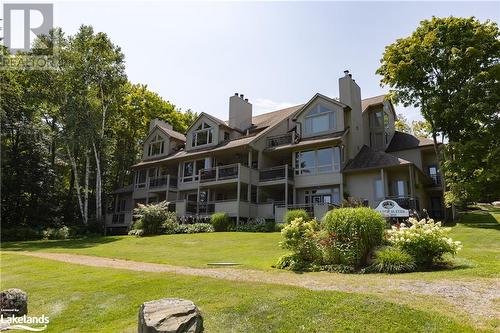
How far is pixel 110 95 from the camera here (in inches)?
1357

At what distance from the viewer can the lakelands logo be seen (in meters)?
7.43

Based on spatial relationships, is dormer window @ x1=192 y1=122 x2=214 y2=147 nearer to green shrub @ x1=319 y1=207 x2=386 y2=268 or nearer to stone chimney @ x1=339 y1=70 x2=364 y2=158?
stone chimney @ x1=339 y1=70 x2=364 y2=158

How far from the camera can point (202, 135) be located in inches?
1316

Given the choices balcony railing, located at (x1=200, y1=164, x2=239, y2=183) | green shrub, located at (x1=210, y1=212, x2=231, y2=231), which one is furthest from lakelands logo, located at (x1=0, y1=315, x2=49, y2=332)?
balcony railing, located at (x1=200, y1=164, x2=239, y2=183)

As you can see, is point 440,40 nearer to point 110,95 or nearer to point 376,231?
point 376,231

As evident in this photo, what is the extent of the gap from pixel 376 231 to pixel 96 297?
7.67 meters

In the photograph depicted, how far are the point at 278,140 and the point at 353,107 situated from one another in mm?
6236

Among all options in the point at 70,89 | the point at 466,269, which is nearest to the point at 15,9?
the point at 70,89

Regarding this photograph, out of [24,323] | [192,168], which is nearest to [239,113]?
[192,168]

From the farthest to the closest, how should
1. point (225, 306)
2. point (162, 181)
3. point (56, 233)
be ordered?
point (162, 181) < point (56, 233) < point (225, 306)

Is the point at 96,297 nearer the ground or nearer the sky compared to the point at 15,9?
nearer the ground

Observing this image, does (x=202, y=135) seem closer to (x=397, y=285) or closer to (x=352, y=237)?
(x=352, y=237)

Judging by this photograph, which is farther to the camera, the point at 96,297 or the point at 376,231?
the point at 376,231

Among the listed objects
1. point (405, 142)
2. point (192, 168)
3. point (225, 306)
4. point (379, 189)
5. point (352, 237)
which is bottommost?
point (225, 306)
